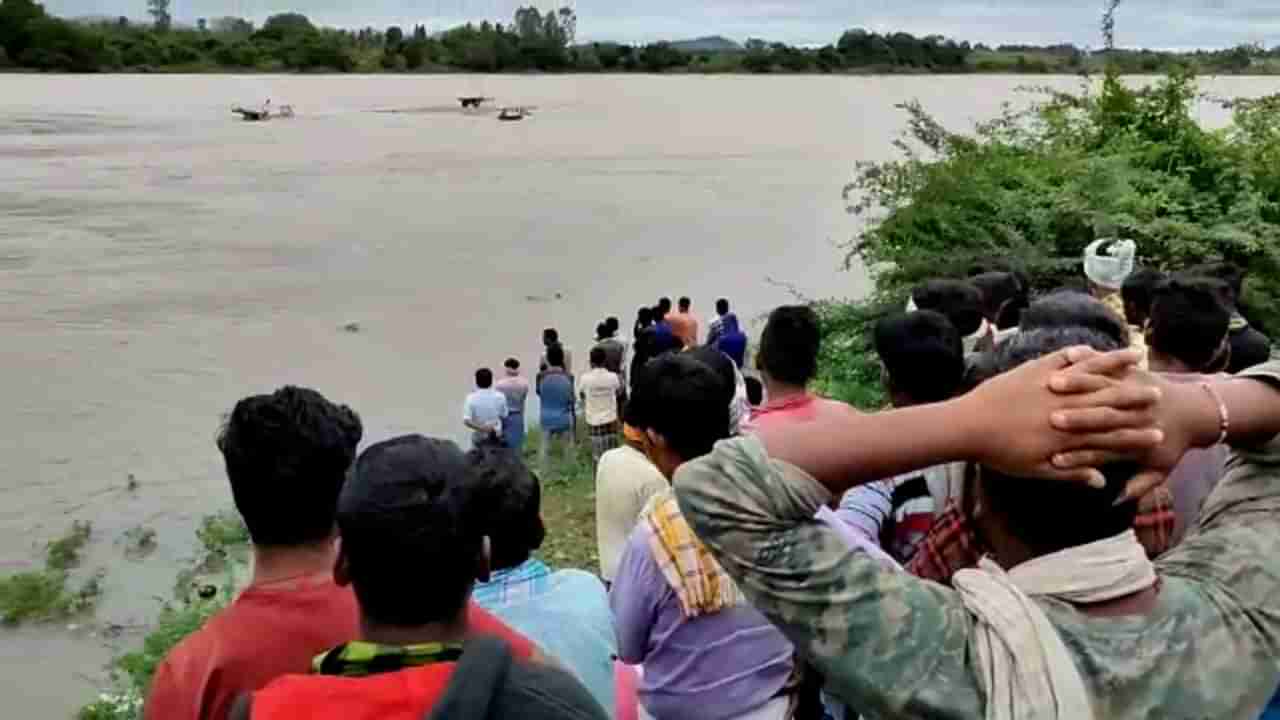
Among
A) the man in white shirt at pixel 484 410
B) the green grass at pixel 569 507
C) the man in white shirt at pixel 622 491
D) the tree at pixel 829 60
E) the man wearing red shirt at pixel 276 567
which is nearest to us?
the man wearing red shirt at pixel 276 567

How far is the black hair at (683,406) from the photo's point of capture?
136 inches

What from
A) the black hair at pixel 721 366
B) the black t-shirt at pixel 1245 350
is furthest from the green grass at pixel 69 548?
the black t-shirt at pixel 1245 350

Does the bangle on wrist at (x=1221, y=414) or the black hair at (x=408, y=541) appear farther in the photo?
the black hair at (x=408, y=541)

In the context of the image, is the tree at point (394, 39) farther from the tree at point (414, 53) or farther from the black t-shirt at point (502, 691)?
the black t-shirt at point (502, 691)

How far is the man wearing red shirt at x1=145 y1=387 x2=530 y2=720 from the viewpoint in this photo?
270cm

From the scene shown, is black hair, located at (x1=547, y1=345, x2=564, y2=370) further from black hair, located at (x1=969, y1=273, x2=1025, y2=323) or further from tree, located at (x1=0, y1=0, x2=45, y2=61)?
tree, located at (x1=0, y1=0, x2=45, y2=61)

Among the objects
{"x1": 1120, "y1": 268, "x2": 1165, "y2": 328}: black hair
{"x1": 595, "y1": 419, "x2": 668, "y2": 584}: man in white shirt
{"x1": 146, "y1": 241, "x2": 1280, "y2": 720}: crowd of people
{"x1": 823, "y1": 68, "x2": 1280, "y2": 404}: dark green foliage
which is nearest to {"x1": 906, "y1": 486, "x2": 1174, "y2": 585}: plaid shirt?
{"x1": 146, "y1": 241, "x2": 1280, "y2": 720}: crowd of people

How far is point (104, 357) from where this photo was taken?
21.8m

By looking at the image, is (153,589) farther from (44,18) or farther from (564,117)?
(44,18)

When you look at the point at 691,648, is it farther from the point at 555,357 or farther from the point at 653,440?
the point at 555,357

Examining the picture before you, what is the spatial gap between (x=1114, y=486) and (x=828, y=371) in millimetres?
9916

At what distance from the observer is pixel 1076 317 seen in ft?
7.82

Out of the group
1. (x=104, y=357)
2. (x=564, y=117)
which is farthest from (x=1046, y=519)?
(x=564, y=117)

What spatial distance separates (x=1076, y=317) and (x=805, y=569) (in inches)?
32.8
